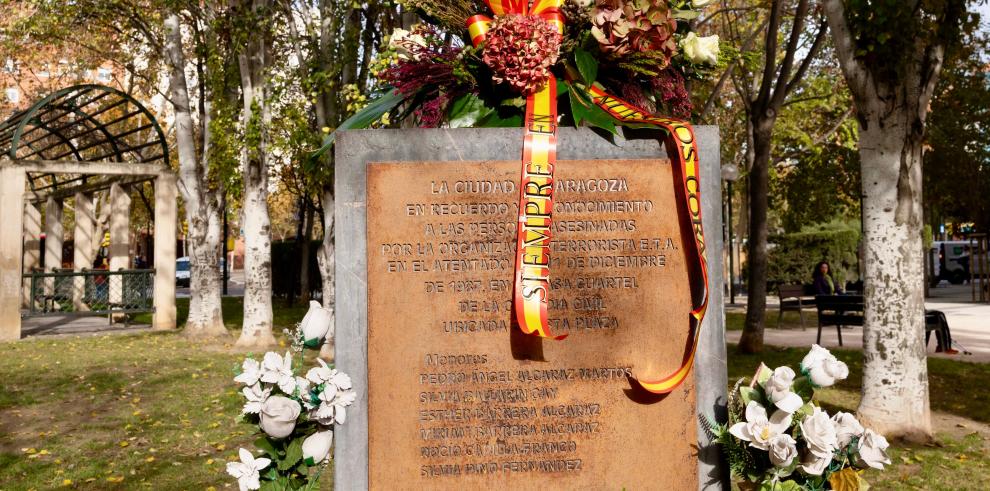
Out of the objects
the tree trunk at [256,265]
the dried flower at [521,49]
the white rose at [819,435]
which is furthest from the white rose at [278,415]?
the tree trunk at [256,265]

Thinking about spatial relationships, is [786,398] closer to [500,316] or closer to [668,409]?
[668,409]

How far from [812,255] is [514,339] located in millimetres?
29013

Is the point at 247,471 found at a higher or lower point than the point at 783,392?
lower

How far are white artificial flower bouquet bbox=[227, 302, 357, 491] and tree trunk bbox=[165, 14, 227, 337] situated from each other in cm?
→ 1385

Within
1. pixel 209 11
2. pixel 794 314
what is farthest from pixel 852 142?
pixel 209 11

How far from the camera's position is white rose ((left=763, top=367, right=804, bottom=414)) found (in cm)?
297

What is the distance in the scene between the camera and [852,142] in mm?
19016

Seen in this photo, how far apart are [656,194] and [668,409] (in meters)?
0.88

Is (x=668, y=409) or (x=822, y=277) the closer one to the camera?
(x=668, y=409)

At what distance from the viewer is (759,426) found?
9.80 ft

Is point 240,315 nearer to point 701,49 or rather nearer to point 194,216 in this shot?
point 194,216

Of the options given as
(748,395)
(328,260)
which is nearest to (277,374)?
(748,395)

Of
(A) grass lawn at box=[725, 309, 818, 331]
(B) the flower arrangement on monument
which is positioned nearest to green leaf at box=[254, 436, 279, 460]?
(B) the flower arrangement on monument

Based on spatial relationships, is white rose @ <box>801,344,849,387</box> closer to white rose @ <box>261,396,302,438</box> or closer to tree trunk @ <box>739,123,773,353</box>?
white rose @ <box>261,396,302,438</box>
